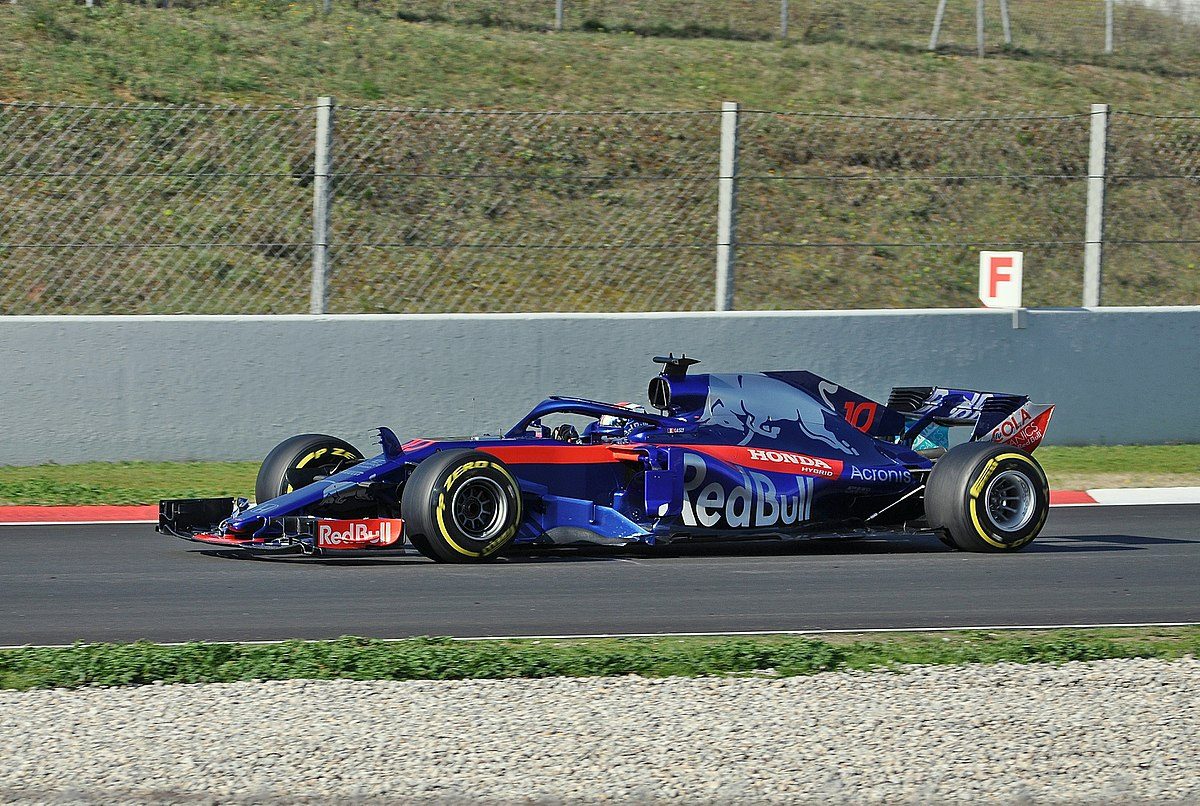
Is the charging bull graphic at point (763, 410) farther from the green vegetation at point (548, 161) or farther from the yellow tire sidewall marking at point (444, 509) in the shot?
the green vegetation at point (548, 161)

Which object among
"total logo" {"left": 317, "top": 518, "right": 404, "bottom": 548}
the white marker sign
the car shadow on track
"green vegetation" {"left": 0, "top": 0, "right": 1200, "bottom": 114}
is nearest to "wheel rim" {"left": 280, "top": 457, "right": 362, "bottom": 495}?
the car shadow on track

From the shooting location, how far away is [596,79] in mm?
23000

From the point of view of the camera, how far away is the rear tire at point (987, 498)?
10.1 meters

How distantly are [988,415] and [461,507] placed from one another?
11.6ft

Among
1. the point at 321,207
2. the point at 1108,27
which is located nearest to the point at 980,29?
the point at 1108,27

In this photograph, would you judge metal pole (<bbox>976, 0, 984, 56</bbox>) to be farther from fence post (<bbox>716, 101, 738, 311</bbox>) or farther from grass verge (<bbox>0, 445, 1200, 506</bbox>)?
fence post (<bbox>716, 101, 738, 311</bbox>)

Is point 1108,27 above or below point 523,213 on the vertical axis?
above

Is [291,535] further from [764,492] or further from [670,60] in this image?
[670,60]

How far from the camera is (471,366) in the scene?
45.8ft

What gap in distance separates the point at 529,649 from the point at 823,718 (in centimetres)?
164

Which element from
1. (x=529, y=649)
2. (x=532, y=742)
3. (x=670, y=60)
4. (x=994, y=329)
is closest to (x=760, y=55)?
(x=670, y=60)

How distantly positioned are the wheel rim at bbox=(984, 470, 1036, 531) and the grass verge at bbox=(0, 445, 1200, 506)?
342 cm

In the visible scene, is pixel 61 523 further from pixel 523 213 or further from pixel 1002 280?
pixel 1002 280

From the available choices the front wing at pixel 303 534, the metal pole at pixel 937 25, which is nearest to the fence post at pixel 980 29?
the metal pole at pixel 937 25
